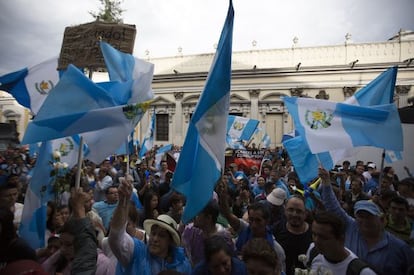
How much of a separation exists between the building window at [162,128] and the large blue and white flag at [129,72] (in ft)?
76.4

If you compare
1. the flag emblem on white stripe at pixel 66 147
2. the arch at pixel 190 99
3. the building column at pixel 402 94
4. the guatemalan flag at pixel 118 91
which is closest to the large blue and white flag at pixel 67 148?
the flag emblem on white stripe at pixel 66 147

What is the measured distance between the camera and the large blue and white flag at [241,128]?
499 inches

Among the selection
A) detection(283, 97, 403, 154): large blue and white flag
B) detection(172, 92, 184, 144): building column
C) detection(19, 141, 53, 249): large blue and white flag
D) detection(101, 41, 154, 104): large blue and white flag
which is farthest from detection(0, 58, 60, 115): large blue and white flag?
detection(172, 92, 184, 144): building column

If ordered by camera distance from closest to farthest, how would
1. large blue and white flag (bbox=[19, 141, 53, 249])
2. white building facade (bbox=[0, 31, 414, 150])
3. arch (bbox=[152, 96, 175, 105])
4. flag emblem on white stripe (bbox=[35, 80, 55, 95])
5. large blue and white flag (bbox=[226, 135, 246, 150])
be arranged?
1. large blue and white flag (bbox=[19, 141, 53, 249])
2. flag emblem on white stripe (bbox=[35, 80, 55, 95])
3. large blue and white flag (bbox=[226, 135, 246, 150])
4. white building facade (bbox=[0, 31, 414, 150])
5. arch (bbox=[152, 96, 175, 105])

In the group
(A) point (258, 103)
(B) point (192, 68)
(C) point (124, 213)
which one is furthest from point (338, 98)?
(C) point (124, 213)

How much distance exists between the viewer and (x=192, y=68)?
1080 inches

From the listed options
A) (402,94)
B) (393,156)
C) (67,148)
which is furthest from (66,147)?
(402,94)

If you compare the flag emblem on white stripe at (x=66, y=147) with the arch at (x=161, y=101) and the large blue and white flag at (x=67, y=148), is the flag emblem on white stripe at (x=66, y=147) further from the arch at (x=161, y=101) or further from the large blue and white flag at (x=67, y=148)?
the arch at (x=161, y=101)

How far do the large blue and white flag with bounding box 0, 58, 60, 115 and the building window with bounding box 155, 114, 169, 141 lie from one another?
22.8 m

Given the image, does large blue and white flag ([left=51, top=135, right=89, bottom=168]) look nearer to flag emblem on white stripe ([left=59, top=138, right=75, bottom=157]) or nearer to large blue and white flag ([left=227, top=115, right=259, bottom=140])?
flag emblem on white stripe ([left=59, top=138, right=75, bottom=157])

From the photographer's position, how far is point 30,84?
16.2ft

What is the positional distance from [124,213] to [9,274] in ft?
2.82

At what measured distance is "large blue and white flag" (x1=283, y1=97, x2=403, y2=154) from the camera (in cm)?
403

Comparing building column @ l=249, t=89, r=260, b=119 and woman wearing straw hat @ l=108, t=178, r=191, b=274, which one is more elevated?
building column @ l=249, t=89, r=260, b=119
